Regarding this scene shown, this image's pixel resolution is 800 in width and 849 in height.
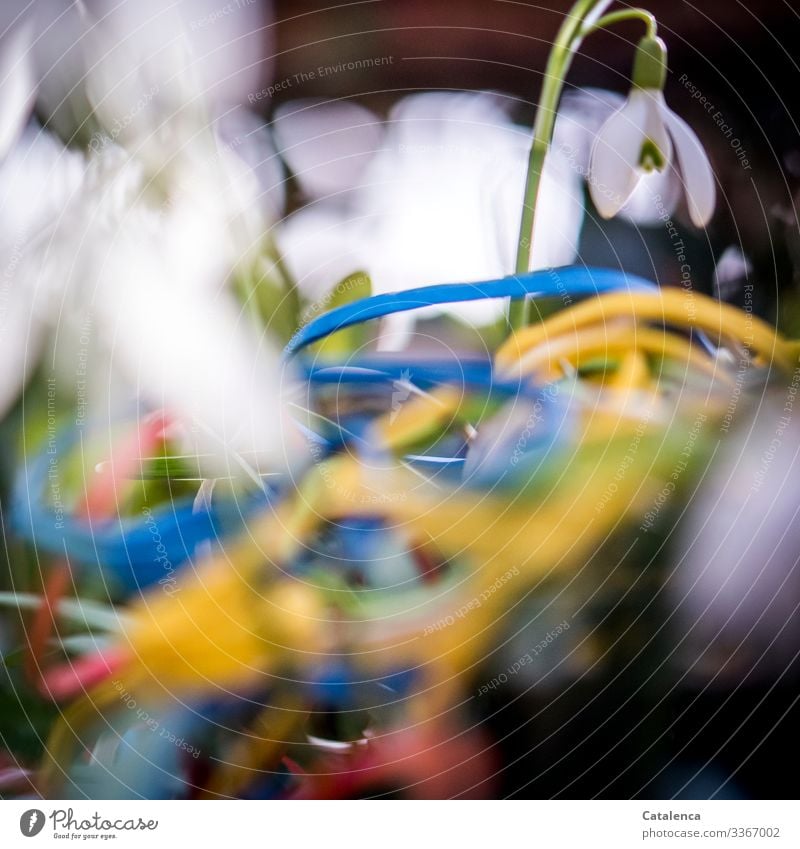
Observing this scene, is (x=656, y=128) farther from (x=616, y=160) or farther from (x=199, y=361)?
(x=199, y=361)

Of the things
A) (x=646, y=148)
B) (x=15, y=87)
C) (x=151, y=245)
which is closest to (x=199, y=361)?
(x=151, y=245)

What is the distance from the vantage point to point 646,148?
1.37 ft

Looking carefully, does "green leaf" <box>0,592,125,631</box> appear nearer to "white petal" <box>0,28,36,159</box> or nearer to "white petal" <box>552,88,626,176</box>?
"white petal" <box>0,28,36,159</box>

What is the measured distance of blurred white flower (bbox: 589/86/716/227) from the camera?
417 mm

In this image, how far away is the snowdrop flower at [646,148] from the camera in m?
0.42

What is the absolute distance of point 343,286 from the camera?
409mm
